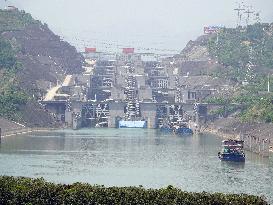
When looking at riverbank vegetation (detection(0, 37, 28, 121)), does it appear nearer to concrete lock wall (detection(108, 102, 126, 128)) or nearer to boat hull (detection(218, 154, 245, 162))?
concrete lock wall (detection(108, 102, 126, 128))

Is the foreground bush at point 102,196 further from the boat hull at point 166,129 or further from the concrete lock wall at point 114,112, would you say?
the concrete lock wall at point 114,112

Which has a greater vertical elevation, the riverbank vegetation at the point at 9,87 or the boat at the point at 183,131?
the riverbank vegetation at the point at 9,87

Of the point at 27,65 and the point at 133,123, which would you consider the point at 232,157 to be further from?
the point at 27,65

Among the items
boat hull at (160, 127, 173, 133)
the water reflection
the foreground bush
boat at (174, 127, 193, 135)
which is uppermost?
the foreground bush

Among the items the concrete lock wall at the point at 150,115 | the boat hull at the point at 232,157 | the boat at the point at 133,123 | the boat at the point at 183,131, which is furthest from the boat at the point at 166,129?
the boat hull at the point at 232,157

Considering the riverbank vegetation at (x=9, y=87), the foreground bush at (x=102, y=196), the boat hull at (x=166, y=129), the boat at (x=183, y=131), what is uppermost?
the riverbank vegetation at (x=9, y=87)

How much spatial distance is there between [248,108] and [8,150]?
2243 inches

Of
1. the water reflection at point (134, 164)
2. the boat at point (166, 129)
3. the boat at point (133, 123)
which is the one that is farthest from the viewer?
the boat at point (133, 123)

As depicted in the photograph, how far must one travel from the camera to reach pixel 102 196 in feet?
158

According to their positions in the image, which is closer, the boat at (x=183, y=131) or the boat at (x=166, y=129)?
the boat at (x=183, y=131)

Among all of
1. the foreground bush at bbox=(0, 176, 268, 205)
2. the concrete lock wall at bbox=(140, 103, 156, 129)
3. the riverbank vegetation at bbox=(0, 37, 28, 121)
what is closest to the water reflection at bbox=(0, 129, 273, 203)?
the foreground bush at bbox=(0, 176, 268, 205)

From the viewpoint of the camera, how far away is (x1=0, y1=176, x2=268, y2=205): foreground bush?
4753 cm

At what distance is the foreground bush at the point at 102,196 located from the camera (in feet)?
156

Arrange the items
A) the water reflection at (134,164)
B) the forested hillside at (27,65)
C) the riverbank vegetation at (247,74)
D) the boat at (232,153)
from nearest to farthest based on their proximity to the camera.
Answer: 1. the water reflection at (134,164)
2. the boat at (232,153)
3. the forested hillside at (27,65)
4. the riverbank vegetation at (247,74)
